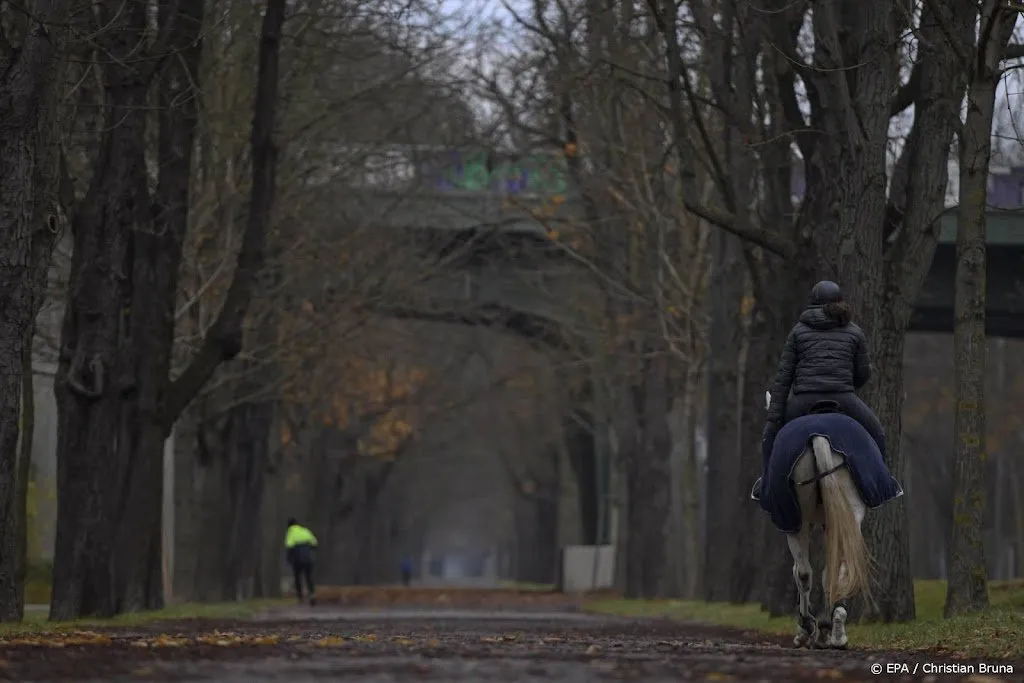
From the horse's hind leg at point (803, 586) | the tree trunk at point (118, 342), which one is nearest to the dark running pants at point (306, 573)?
the tree trunk at point (118, 342)

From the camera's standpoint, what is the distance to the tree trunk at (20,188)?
1842 cm

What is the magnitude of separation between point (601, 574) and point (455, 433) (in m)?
23.5

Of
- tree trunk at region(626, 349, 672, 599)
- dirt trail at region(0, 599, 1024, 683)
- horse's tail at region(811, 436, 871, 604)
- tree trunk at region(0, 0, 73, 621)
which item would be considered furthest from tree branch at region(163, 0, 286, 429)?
tree trunk at region(626, 349, 672, 599)

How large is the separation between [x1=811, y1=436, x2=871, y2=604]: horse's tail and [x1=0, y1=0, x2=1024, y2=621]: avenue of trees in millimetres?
4696

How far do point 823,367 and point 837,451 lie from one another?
620 millimetres

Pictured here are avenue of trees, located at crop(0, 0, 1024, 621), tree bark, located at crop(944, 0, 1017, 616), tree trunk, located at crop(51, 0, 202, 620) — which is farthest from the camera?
tree trunk, located at crop(51, 0, 202, 620)

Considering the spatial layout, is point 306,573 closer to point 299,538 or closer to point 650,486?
point 299,538

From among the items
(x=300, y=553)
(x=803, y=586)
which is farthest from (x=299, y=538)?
(x=803, y=586)

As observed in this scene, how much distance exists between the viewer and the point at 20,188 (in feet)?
61.1

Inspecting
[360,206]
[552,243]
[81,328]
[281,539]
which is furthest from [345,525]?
[81,328]

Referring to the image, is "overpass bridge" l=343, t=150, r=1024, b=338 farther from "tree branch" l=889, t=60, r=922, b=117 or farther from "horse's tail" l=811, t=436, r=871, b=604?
"horse's tail" l=811, t=436, r=871, b=604

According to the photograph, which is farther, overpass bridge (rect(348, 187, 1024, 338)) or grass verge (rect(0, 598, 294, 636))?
overpass bridge (rect(348, 187, 1024, 338))

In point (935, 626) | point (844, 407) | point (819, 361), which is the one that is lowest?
point (935, 626)

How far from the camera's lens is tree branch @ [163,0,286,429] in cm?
2600
